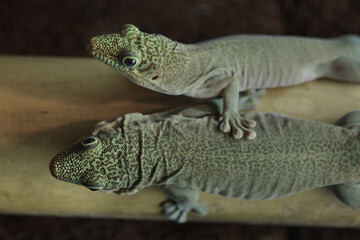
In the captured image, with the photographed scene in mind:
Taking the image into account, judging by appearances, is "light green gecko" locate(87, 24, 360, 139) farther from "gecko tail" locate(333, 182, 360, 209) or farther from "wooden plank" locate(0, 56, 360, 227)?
"gecko tail" locate(333, 182, 360, 209)

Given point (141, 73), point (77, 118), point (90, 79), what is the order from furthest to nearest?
point (90, 79) < point (77, 118) < point (141, 73)

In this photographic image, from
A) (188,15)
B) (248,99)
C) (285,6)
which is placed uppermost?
(285,6)

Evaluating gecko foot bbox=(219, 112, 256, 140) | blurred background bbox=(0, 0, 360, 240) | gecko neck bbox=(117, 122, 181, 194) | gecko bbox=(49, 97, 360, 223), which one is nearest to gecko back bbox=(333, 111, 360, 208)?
gecko bbox=(49, 97, 360, 223)

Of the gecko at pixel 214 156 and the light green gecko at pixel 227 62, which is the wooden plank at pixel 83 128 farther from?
the gecko at pixel 214 156

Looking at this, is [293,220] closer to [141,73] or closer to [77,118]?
[141,73]

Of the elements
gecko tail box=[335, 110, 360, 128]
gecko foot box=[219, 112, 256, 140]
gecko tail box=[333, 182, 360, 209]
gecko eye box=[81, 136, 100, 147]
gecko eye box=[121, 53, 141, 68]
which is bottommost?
gecko tail box=[333, 182, 360, 209]

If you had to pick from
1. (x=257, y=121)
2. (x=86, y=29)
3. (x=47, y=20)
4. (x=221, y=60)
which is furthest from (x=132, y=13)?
(x=257, y=121)

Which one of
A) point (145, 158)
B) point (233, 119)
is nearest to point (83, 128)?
point (145, 158)
